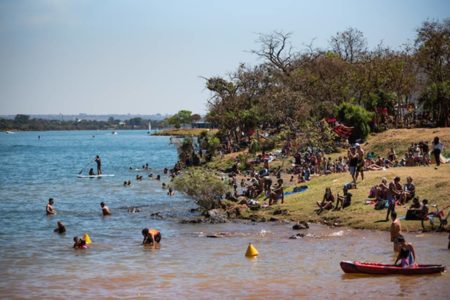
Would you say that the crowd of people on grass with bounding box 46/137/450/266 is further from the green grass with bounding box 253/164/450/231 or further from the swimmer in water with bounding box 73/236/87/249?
the green grass with bounding box 253/164/450/231

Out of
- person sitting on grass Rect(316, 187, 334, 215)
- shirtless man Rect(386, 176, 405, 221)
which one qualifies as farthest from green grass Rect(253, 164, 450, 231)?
shirtless man Rect(386, 176, 405, 221)

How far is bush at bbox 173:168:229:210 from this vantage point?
3628 cm

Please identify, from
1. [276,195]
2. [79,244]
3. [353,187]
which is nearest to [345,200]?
[353,187]

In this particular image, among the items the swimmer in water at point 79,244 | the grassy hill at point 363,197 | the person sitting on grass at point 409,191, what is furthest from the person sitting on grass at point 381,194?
the swimmer in water at point 79,244

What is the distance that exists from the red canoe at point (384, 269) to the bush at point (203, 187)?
14.5m

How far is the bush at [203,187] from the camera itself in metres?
36.3

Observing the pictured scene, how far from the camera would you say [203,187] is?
36.2 metres

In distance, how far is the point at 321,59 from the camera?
8112 cm

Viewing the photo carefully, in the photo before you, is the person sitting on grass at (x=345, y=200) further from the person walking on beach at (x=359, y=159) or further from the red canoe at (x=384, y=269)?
the red canoe at (x=384, y=269)

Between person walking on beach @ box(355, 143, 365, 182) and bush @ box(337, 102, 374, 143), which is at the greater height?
bush @ box(337, 102, 374, 143)

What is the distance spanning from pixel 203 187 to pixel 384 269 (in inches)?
617

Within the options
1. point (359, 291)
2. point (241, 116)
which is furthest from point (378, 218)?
point (241, 116)

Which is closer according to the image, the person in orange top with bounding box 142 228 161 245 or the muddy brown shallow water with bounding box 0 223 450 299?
the muddy brown shallow water with bounding box 0 223 450 299

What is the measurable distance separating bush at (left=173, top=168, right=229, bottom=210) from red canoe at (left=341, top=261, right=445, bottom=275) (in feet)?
47.5
